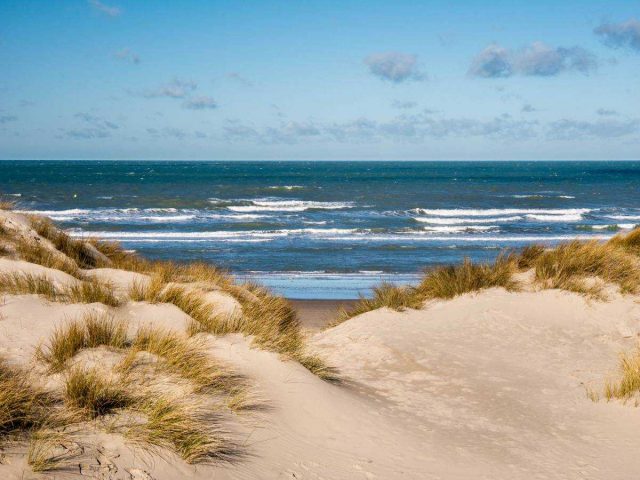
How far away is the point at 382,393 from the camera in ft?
21.5

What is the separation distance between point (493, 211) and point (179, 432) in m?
38.9

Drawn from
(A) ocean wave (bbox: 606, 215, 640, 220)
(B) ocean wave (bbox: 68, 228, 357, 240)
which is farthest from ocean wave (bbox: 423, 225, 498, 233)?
(A) ocean wave (bbox: 606, 215, 640, 220)

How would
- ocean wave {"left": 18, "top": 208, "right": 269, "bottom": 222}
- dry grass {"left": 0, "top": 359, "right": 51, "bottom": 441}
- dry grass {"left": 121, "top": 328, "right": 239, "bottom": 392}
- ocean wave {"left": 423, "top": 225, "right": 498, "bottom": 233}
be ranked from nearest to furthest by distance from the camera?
dry grass {"left": 0, "top": 359, "right": 51, "bottom": 441}
dry grass {"left": 121, "top": 328, "right": 239, "bottom": 392}
ocean wave {"left": 423, "top": 225, "right": 498, "bottom": 233}
ocean wave {"left": 18, "top": 208, "right": 269, "bottom": 222}

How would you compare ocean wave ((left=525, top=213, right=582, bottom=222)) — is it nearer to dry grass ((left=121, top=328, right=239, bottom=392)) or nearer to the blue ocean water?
the blue ocean water

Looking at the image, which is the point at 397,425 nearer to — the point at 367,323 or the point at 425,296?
the point at 367,323

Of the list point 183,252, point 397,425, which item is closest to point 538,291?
point 397,425

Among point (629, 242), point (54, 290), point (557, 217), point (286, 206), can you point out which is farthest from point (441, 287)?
point (286, 206)

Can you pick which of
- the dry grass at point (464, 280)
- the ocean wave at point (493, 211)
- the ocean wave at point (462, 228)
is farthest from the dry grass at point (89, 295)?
the ocean wave at point (493, 211)

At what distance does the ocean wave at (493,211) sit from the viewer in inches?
1532

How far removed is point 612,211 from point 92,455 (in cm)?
4302

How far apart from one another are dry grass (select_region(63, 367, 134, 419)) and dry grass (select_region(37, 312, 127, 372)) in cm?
46

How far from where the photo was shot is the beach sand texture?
409cm

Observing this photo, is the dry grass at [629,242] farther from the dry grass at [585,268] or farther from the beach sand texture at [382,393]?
the beach sand texture at [382,393]

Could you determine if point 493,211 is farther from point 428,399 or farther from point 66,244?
point 428,399
